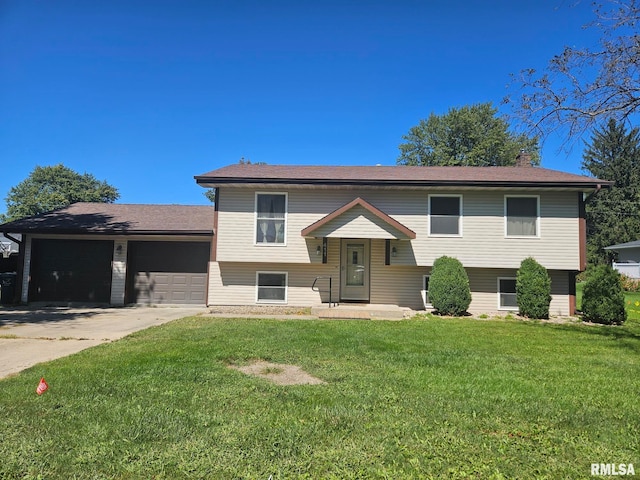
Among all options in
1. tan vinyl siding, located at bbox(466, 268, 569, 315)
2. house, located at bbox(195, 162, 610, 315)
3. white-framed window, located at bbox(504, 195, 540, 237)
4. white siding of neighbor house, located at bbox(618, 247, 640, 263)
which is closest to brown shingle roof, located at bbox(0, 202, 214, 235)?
house, located at bbox(195, 162, 610, 315)

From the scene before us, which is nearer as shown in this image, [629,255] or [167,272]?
[167,272]

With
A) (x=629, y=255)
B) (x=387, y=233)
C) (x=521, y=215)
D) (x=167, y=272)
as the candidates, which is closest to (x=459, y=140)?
(x=629, y=255)

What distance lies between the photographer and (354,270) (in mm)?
13188

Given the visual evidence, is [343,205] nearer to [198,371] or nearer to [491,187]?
[491,187]

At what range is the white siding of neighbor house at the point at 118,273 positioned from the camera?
13.2 metres

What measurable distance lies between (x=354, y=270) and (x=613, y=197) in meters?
46.3

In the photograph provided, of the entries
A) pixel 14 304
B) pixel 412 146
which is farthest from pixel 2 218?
pixel 412 146

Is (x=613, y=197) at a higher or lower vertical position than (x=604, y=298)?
higher

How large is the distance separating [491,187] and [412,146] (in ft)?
99.6

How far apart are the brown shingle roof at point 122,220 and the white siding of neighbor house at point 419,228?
→ 138 cm

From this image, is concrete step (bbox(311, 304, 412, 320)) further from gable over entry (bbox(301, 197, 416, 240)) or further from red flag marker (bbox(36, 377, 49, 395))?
red flag marker (bbox(36, 377, 49, 395))

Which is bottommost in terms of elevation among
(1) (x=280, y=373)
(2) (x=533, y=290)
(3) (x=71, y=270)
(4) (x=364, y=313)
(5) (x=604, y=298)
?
(1) (x=280, y=373)

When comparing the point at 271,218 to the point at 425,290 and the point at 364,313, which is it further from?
the point at 425,290

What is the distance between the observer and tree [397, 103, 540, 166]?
36375 mm
